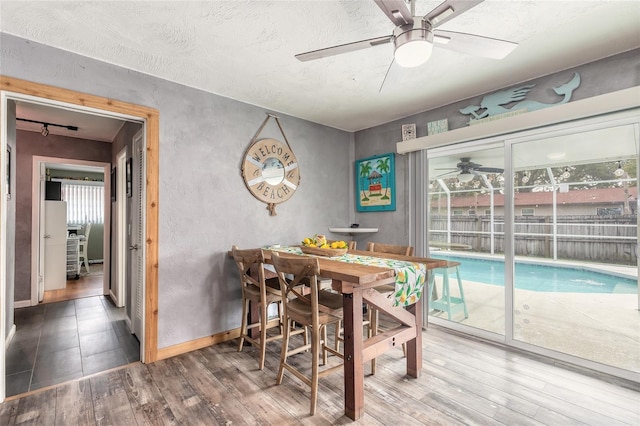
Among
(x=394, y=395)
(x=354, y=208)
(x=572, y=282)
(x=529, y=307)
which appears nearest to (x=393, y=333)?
(x=394, y=395)

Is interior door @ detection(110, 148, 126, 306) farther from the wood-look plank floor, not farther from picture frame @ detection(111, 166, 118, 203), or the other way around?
the wood-look plank floor

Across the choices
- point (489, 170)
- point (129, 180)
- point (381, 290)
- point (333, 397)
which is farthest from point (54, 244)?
point (489, 170)

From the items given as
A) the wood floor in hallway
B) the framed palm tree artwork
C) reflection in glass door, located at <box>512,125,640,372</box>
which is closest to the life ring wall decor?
the framed palm tree artwork

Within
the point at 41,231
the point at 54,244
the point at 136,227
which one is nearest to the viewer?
the point at 136,227

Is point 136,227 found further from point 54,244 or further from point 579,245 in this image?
point 579,245

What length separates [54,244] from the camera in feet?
15.5

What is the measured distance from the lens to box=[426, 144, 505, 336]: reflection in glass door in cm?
299

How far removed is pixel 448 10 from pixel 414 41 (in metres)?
Answer: 0.19

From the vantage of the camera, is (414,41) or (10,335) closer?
(414,41)

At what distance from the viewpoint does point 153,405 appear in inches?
76.4

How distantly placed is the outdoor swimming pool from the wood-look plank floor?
0.68 meters

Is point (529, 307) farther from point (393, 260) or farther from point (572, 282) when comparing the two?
point (393, 260)

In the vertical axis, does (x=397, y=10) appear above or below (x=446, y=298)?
above

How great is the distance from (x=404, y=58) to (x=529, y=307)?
267cm
